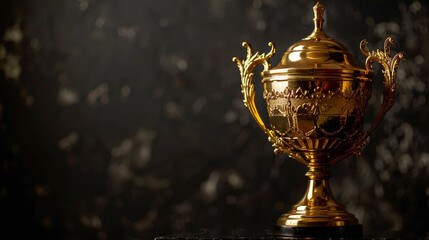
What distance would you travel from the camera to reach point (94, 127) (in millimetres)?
2031

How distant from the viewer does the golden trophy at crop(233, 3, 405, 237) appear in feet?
4.34

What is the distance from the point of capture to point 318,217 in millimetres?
1332

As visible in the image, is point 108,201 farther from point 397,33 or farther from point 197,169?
point 397,33

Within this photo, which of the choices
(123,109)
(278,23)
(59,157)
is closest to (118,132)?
(123,109)

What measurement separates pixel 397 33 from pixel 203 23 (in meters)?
0.55

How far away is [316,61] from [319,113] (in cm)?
11

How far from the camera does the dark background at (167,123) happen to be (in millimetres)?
1892

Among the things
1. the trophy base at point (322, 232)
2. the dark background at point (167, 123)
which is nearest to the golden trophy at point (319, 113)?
the trophy base at point (322, 232)

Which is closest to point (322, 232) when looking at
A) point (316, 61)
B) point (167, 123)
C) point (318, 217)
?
point (318, 217)

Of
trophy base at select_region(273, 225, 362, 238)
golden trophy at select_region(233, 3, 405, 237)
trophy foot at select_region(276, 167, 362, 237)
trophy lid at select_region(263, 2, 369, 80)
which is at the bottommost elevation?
trophy base at select_region(273, 225, 362, 238)

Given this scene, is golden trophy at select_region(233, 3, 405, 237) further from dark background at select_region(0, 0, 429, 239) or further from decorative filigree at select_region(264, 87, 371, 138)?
dark background at select_region(0, 0, 429, 239)

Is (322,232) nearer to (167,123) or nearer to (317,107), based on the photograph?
(317,107)

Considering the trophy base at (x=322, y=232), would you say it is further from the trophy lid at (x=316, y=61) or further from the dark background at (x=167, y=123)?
the dark background at (x=167, y=123)

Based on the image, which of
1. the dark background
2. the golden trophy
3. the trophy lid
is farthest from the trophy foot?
the dark background
